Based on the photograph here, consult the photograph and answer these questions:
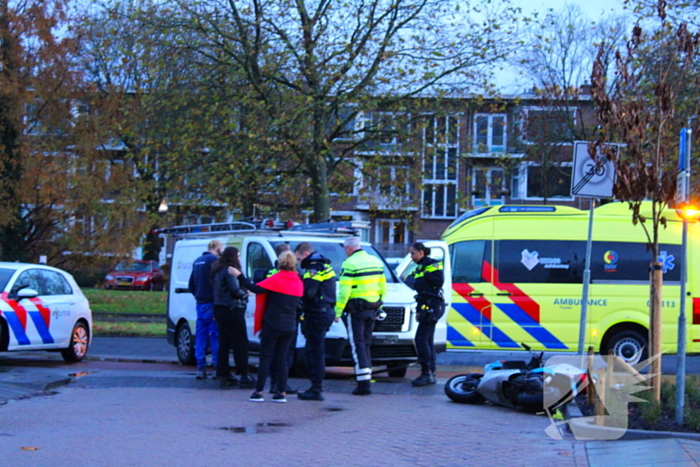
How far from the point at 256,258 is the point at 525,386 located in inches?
190

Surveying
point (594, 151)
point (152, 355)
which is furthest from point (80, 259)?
point (594, 151)

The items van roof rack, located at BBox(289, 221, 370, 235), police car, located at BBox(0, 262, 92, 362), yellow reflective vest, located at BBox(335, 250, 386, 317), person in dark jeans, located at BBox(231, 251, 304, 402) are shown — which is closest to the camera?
person in dark jeans, located at BBox(231, 251, 304, 402)

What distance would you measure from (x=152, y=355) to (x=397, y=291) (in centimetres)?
531

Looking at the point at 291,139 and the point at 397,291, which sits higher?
the point at 291,139

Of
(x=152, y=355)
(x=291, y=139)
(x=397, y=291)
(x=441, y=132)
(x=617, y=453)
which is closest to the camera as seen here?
(x=617, y=453)

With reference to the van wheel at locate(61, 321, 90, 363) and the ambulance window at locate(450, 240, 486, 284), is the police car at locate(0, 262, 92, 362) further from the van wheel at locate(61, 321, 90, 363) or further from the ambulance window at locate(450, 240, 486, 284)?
the ambulance window at locate(450, 240, 486, 284)

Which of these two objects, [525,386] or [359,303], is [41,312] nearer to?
[359,303]

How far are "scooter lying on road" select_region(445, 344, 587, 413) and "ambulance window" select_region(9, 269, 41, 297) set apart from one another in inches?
264

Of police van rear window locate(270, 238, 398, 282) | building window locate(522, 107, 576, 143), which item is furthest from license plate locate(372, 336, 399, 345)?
building window locate(522, 107, 576, 143)

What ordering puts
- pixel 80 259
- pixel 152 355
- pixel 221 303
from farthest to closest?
pixel 80 259, pixel 152 355, pixel 221 303

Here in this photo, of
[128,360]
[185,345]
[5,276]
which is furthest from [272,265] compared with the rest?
[5,276]

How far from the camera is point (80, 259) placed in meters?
25.2

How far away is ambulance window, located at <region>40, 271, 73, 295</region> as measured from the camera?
13648 millimetres

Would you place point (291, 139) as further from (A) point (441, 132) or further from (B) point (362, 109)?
(A) point (441, 132)
